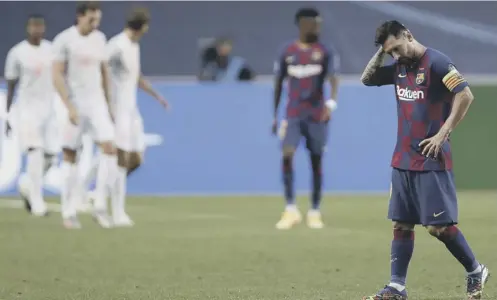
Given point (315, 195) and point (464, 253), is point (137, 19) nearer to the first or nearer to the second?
point (315, 195)

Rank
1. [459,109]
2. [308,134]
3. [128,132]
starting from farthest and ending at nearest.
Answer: [128,132]
[308,134]
[459,109]

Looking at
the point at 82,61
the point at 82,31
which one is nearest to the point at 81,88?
the point at 82,61

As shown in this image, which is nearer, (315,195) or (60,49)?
(60,49)

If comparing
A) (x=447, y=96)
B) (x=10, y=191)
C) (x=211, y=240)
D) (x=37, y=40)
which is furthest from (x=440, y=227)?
(x=10, y=191)

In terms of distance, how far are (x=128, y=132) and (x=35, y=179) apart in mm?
1750

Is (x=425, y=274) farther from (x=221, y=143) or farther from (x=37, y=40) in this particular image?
(x=221, y=143)

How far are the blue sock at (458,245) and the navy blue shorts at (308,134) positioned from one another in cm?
599

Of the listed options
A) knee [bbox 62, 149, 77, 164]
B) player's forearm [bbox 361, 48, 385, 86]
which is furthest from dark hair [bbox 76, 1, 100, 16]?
player's forearm [bbox 361, 48, 385, 86]

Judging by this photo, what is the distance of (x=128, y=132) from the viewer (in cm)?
1405

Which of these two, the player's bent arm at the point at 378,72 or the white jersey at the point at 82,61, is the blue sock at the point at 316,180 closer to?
the white jersey at the point at 82,61

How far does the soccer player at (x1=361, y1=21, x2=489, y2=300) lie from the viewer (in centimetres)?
743

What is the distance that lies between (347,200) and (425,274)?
7.97 metres

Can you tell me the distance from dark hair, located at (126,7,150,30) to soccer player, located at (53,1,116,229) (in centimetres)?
49

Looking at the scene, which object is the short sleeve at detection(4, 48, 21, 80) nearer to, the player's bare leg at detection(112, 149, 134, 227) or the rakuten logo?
the player's bare leg at detection(112, 149, 134, 227)
